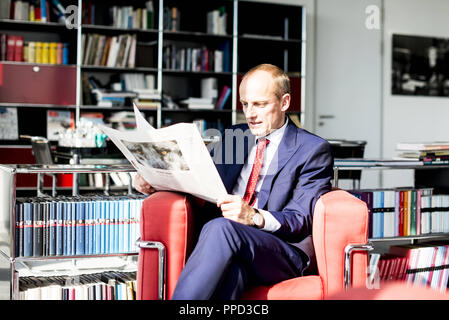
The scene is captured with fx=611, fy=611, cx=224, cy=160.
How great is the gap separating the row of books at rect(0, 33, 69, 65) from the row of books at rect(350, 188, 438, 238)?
3.44 meters

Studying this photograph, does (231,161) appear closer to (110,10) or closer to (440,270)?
(440,270)

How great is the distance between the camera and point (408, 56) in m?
7.27

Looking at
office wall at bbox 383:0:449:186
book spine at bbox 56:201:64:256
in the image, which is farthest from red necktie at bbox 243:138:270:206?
office wall at bbox 383:0:449:186

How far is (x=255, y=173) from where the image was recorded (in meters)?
2.35

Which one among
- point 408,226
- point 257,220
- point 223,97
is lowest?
point 408,226

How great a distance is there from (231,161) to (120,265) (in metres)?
2.00

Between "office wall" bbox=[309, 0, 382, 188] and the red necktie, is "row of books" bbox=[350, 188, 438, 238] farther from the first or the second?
"office wall" bbox=[309, 0, 382, 188]

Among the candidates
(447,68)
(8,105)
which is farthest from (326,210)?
(447,68)

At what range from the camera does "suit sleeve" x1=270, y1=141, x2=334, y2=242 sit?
83.8 inches

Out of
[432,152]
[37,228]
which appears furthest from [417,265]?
[37,228]

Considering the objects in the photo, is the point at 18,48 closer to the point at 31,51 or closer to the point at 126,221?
the point at 31,51

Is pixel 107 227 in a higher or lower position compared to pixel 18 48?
lower

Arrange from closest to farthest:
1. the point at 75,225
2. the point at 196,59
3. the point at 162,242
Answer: the point at 162,242
the point at 75,225
the point at 196,59

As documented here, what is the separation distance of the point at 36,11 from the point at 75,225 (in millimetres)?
3586
